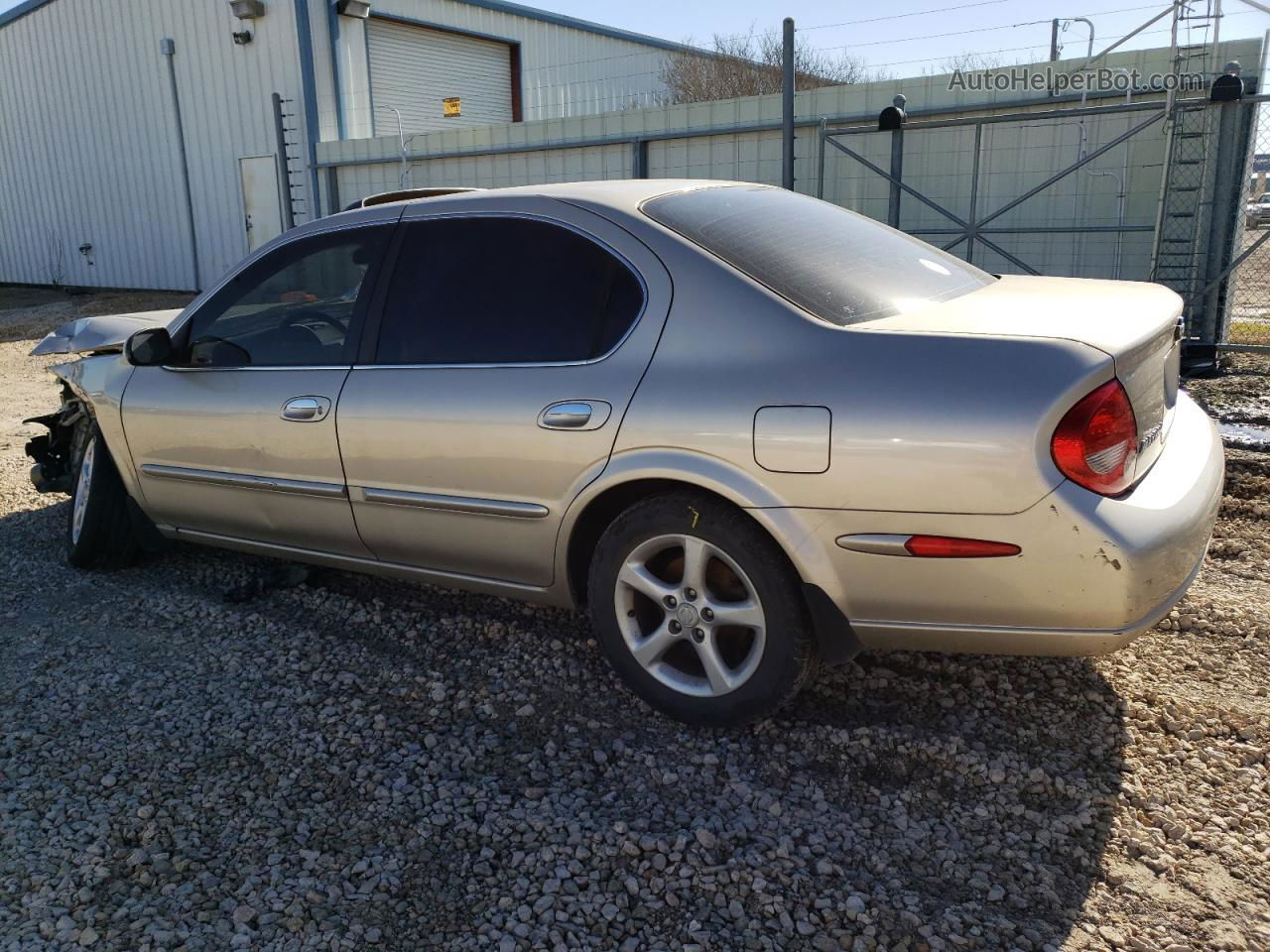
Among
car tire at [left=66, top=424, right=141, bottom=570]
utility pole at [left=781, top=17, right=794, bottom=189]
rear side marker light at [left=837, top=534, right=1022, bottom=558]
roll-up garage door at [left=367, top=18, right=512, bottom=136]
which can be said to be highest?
roll-up garage door at [left=367, top=18, right=512, bottom=136]

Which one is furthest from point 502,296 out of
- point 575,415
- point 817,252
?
point 817,252

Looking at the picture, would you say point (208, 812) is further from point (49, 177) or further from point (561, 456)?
point (49, 177)

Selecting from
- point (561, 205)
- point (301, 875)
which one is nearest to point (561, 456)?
point (561, 205)

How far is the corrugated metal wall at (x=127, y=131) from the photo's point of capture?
17.8m

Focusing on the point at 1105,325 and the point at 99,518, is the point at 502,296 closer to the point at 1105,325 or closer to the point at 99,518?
the point at 1105,325

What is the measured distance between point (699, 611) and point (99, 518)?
10.2 ft

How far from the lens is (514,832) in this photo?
2.75m

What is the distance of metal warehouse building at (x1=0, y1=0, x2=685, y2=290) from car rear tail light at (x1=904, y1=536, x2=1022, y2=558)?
1495 cm

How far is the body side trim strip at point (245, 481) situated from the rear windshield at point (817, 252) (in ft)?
5.04

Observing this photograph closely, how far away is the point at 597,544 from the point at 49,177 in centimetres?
2264

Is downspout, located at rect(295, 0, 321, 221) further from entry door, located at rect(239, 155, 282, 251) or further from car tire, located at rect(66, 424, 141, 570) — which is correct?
car tire, located at rect(66, 424, 141, 570)

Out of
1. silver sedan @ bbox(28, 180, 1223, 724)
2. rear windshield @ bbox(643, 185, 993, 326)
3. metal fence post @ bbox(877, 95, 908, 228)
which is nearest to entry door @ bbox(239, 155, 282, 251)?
metal fence post @ bbox(877, 95, 908, 228)

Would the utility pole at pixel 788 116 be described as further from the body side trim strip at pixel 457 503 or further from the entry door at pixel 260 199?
the entry door at pixel 260 199

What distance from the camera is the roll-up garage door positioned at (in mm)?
18188
